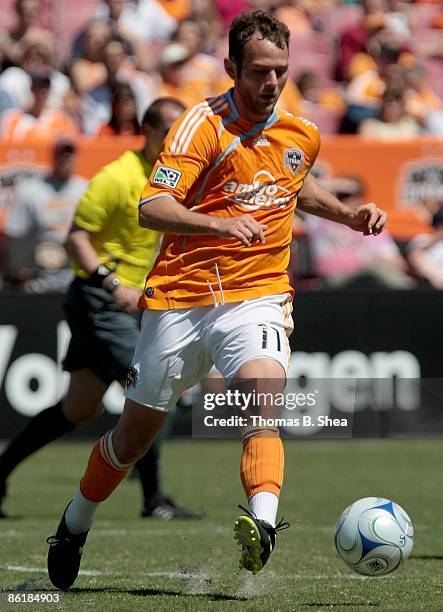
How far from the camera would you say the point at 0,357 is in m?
11.7

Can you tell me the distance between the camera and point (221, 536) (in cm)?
778

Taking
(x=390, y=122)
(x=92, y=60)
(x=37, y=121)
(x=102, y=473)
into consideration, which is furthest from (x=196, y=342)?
(x=92, y=60)

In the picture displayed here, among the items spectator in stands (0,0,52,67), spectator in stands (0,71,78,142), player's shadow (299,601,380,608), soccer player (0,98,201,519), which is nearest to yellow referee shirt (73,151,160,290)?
soccer player (0,98,201,519)

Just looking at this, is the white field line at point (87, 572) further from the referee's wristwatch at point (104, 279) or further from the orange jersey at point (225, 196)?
the referee's wristwatch at point (104, 279)

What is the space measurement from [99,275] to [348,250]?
587cm

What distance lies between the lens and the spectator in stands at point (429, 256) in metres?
13.4

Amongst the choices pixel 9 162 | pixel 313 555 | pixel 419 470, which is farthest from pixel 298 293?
pixel 313 555

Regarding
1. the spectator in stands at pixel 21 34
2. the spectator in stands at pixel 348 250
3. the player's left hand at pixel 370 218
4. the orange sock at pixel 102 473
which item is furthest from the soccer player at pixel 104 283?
the spectator in stands at pixel 21 34

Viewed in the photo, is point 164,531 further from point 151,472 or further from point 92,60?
point 92,60

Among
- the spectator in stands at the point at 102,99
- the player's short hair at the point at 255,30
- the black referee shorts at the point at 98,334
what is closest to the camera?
the player's short hair at the point at 255,30

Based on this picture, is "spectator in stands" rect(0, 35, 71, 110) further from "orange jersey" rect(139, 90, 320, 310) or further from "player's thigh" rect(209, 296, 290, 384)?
"player's thigh" rect(209, 296, 290, 384)

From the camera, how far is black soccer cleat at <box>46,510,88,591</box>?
5.86m

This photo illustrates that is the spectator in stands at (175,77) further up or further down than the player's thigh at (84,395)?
further up

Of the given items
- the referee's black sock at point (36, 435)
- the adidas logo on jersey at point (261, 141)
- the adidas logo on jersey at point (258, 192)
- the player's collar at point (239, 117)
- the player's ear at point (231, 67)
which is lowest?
the referee's black sock at point (36, 435)
